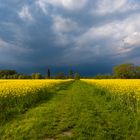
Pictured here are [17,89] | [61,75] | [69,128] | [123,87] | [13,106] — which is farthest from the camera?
[61,75]

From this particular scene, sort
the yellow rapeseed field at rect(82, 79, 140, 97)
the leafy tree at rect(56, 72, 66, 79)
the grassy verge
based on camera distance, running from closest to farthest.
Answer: the grassy verge
the yellow rapeseed field at rect(82, 79, 140, 97)
the leafy tree at rect(56, 72, 66, 79)

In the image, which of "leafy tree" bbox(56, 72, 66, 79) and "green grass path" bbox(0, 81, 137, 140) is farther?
"leafy tree" bbox(56, 72, 66, 79)

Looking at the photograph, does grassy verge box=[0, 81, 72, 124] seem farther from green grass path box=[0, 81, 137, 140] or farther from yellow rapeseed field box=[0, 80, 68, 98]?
green grass path box=[0, 81, 137, 140]

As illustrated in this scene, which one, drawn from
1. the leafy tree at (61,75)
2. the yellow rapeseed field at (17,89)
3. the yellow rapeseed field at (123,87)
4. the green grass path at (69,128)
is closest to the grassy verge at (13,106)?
the yellow rapeseed field at (17,89)

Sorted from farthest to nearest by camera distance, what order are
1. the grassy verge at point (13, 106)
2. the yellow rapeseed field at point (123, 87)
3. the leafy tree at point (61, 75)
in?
the leafy tree at point (61, 75) < the yellow rapeseed field at point (123, 87) < the grassy verge at point (13, 106)

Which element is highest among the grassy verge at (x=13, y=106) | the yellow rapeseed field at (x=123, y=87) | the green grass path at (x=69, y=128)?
the yellow rapeseed field at (x=123, y=87)

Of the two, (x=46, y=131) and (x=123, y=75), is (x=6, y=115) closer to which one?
(x=46, y=131)

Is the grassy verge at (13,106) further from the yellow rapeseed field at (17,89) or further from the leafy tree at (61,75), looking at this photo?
the leafy tree at (61,75)

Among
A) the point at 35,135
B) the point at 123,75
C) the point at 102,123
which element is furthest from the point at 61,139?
the point at 123,75

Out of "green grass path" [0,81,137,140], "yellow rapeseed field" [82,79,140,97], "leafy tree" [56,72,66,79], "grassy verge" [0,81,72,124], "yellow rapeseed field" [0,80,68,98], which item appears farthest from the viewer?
"leafy tree" [56,72,66,79]

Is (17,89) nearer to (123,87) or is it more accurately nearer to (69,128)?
(123,87)

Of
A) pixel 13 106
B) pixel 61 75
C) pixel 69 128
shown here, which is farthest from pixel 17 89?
pixel 61 75

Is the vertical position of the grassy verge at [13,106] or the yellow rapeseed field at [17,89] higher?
the yellow rapeseed field at [17,89]

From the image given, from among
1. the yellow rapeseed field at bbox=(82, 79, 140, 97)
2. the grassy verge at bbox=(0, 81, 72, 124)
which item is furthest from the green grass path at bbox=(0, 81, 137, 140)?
the yellow rapeseed field at bbox=(82, 79, 140, 97)
